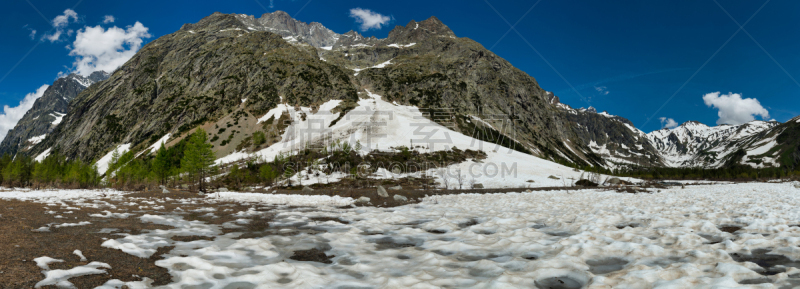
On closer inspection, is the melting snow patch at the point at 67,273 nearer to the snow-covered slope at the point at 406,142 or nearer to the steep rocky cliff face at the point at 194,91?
the snow-covered slope at the point at 406,142

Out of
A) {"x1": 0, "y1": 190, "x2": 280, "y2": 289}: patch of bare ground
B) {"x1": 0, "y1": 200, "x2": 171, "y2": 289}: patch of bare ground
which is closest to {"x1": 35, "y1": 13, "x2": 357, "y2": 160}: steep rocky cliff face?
{"x1": 0, "y1": 190, "x2": 280, "y2": 289}: patch of bare ground

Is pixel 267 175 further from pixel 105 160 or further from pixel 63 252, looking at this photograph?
pixel 105 160

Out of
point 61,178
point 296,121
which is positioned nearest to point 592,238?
point 61,178

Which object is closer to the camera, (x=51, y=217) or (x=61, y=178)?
(x=51, y=217)

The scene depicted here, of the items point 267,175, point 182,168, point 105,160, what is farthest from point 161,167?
point 105,160

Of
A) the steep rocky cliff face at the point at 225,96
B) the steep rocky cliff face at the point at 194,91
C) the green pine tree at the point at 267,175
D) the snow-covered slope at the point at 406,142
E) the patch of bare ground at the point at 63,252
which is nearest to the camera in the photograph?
the patch of bare ground at the point at 63,252

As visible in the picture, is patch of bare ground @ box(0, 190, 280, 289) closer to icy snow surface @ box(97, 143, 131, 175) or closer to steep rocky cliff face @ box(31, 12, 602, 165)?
steep rocky cliff face @ box(31, 12, 602, 165)

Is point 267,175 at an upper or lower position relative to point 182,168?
lower

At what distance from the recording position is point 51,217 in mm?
10695

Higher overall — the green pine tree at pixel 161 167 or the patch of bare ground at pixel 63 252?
the green pine tree at pixel 161 167

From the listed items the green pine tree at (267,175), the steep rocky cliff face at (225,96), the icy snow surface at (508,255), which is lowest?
the icy snow surface at (508,255)

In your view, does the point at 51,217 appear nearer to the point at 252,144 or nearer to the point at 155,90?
the point at 252,144

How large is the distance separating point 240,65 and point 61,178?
120740mm

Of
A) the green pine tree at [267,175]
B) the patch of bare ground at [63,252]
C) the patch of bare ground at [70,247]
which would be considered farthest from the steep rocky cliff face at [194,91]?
the patch of bare ground at [63,252]
